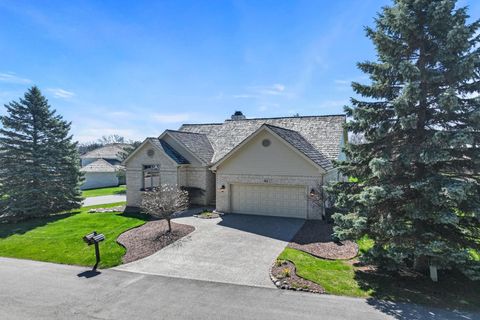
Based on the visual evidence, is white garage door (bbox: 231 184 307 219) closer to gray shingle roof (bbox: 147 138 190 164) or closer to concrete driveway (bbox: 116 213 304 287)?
concrete driveway (bbox: 116 213 304 287)

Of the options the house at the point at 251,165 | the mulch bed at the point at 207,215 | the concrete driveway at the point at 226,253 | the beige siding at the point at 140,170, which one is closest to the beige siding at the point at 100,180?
the beige siding at the point at 140,170

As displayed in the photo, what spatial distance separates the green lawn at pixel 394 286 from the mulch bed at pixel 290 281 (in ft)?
0.66

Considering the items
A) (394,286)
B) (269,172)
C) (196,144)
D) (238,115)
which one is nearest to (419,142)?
(394,286)

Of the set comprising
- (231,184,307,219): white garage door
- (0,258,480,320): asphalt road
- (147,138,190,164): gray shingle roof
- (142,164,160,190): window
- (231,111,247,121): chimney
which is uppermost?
(231,111,247,121): chimney

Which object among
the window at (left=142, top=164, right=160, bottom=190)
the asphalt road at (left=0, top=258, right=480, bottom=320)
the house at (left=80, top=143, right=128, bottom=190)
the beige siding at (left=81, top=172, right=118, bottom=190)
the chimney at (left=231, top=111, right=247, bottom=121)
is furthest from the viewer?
the beige siding at (left=81, top=172, right=118, bottom=190)

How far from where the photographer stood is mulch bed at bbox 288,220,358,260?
11.4 meters

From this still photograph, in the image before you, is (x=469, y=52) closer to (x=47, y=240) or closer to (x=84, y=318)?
(x=84, y=318)

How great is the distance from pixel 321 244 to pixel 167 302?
709 centimetres

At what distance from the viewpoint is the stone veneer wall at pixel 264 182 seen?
16578mm

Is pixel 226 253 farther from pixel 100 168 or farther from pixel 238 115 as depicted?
pixel 100 168

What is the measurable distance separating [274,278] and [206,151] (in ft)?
49.0

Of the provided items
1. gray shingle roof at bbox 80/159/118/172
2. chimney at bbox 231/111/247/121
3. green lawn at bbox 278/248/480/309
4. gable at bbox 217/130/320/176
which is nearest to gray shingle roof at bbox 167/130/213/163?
gable at bbox 217/130/320/176

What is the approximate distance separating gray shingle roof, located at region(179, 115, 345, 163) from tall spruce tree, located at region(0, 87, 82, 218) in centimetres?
1071

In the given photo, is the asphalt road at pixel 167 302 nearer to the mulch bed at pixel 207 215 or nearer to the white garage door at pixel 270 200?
the mulch bed at pixel 207 215
